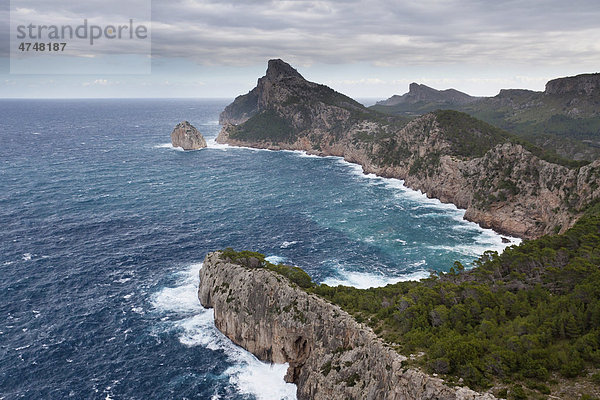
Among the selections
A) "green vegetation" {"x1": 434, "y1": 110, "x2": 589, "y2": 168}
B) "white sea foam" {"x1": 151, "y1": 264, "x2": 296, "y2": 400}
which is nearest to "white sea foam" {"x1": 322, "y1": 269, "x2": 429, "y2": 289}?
"white sea foam" {"x1": 151, "y1": 264, "x2": 296, "y2": 400}

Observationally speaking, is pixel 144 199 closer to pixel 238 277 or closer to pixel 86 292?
pixel 86 292

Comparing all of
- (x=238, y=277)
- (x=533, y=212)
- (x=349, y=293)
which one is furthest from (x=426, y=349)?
(x=533, y=212)

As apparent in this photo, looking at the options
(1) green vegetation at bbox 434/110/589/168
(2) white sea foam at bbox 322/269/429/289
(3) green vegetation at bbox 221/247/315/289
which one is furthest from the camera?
(1) green vegetation at bbox 434/110/589/168

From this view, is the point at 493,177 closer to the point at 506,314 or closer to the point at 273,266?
the point at 506,314

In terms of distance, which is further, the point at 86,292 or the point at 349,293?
the point at 86,292

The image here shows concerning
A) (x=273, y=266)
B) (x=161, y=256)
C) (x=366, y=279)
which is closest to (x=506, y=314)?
(x=366, y=279)

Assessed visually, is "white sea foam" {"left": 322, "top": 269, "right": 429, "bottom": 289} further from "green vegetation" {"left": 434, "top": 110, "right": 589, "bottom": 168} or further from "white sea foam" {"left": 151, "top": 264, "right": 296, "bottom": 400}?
"green vegetation" {"left": 434, "top": 110, "right": 589, "bottom": 168}

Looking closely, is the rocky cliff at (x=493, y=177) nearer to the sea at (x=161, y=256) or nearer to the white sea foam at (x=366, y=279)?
the sea at (x=161, y=256)
